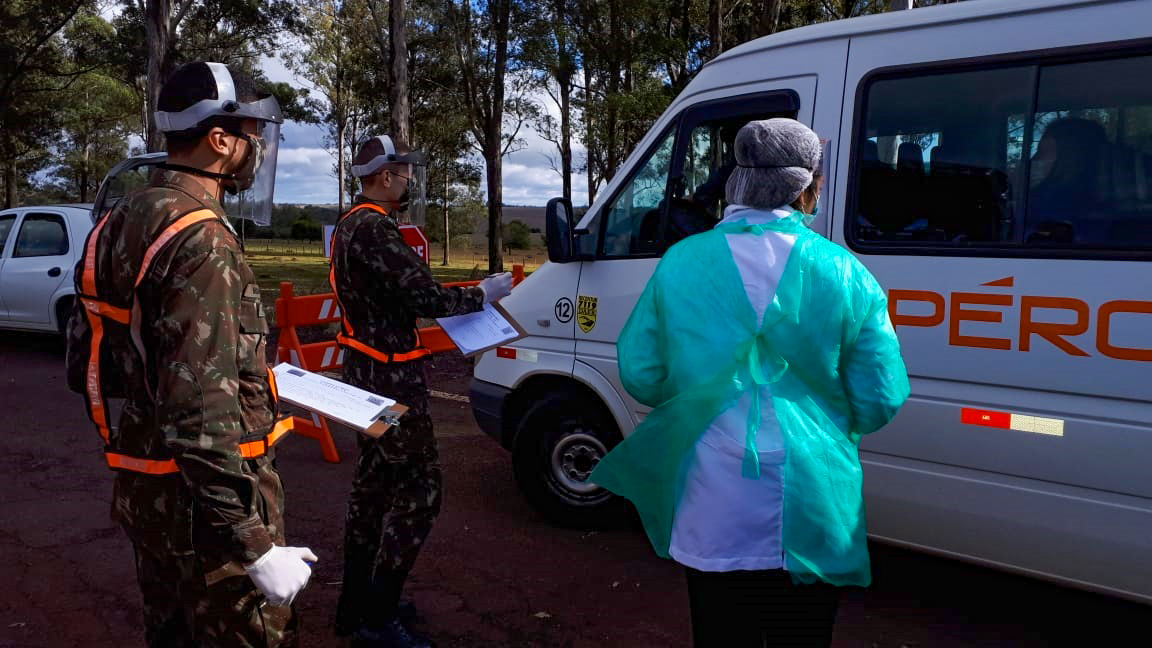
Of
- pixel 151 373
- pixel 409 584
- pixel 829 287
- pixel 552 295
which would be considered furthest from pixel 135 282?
pixel 552 295

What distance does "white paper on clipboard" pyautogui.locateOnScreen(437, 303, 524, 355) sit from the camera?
12.3 feet

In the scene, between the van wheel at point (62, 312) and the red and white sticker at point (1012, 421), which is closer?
the red and white sticker at point (1012, 421)

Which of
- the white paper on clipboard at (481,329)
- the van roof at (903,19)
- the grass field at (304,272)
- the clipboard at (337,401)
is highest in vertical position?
the van roof at (903,19)

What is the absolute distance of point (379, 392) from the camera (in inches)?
142

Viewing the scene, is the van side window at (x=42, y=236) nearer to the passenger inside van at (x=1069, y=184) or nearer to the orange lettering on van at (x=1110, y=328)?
the passenger inside van at (x=1069, y=184)

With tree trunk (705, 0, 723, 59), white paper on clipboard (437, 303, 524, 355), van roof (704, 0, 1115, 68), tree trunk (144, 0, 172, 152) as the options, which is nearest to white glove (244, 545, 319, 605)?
white paper on clipboard (437, 303, 524, 355)

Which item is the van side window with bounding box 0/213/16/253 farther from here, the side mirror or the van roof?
the van roof

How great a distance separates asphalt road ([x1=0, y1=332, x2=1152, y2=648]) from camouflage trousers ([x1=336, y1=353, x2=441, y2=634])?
0.36 m

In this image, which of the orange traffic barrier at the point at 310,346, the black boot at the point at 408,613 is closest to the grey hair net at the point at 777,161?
the black boot at the point at 408,613

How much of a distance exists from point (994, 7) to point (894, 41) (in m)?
0.40

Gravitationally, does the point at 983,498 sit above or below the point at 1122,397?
below

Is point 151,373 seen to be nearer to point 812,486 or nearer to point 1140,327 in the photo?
point 812,486

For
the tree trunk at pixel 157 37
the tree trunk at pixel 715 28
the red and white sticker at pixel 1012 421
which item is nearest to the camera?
the red and white sticker at pixel 1012 421

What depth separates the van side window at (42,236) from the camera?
11070 mm
